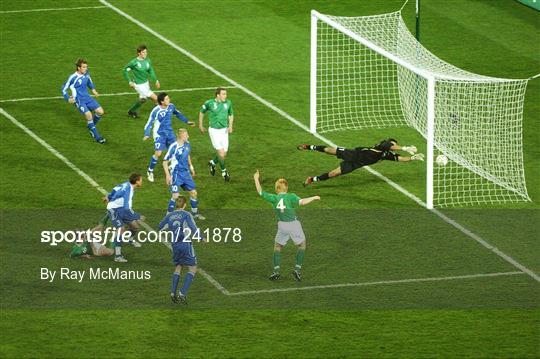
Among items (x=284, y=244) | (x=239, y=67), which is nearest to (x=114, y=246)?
(x=284, y=244)

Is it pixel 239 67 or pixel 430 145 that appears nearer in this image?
pixel 430 145

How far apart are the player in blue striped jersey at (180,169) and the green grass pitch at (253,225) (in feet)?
2.38

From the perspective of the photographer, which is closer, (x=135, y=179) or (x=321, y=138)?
(x=135, y=179)

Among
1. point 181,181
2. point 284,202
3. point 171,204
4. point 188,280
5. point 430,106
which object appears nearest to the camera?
point 188,280

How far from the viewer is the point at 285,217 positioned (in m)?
23.4

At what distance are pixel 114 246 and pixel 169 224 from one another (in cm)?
295

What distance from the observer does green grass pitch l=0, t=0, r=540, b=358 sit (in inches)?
857

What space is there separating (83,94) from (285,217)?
29.7 ft

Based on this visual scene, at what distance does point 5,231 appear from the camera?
1033 inches

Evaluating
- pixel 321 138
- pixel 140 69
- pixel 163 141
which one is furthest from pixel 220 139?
pixel 140 69

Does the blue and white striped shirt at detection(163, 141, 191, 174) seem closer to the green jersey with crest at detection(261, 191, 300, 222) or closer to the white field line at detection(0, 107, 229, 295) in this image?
the white field line at detection(0, 107, 229, 295)

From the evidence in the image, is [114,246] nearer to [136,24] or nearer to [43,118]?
[43,118]

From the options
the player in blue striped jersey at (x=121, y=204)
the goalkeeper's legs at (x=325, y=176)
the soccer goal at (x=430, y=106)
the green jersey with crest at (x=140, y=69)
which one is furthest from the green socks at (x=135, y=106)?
the player in blue striped jersey at (x=121, y=204)

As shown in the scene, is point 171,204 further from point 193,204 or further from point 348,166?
point 348,166
